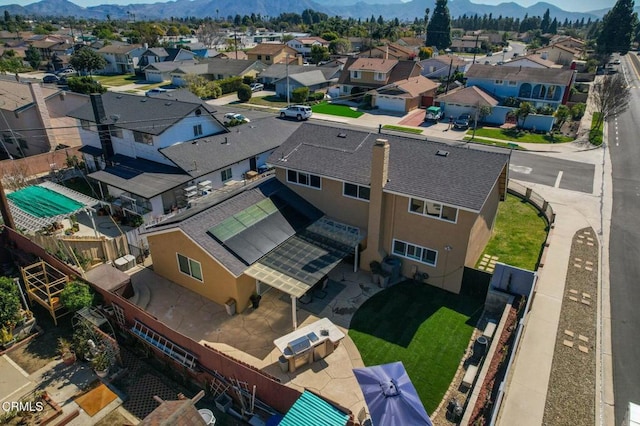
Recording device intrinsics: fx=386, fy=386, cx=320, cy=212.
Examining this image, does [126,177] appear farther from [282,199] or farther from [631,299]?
[631,299]

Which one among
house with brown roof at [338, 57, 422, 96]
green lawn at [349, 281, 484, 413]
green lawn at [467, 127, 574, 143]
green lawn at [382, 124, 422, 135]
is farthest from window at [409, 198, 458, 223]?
house with brown roof at [338, 57, 422, 96]

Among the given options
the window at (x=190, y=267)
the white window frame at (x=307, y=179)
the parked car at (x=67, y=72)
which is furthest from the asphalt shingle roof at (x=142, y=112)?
the parked car at (x=67, y=72)

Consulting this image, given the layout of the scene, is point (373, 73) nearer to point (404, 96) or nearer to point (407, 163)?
point (404, 96)

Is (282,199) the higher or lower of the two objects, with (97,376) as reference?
higher

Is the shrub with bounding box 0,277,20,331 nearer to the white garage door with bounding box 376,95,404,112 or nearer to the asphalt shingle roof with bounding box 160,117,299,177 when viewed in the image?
the asphalt shingle roof with bounding box 160,117,299,177

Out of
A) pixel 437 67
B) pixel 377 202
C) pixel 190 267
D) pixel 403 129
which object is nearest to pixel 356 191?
pixel 377 202

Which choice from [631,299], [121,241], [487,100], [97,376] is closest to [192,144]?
[121,241]
